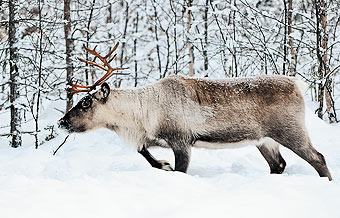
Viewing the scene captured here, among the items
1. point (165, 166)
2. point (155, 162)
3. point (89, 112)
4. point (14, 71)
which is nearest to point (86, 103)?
point (89, 112)

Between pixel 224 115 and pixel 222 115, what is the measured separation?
23 millimetres

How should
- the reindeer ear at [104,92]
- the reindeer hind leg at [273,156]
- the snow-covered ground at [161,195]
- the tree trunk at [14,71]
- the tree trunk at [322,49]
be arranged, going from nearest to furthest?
the snow-covered ground at [161,195], the reindeer ear at [104,92], the reindeer hind leg at [273,156], the tree trunk at [14,71], the tree trunk at [322,49]

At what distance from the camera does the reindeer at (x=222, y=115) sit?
14.3 feet

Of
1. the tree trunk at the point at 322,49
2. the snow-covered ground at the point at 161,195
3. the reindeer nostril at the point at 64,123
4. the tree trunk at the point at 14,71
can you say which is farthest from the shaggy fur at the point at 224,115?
the tree trunk at the point at 14,71

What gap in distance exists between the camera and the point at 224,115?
174 inches

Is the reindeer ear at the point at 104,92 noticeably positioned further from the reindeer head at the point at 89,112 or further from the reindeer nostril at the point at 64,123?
the reindeer nostril at the point at 64,123

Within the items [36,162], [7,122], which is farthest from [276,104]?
[7,122]

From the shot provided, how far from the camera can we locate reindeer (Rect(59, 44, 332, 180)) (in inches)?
171

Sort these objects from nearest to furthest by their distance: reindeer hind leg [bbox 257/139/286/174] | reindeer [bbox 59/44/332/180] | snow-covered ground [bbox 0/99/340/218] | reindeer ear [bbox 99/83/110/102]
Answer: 1. snow-covered ground [bbox 0/99/340/218]
2. reindeer [bbox 59/44/332/180]
3. reindeer ear [bbox 99/83/110/102]
4. reindeer hind leg [bbox 257/139/286/174]

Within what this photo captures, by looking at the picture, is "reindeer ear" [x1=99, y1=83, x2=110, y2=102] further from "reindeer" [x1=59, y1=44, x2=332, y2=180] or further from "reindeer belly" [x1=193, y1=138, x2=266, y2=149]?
"reindeer belly" [x1=193, y1=138, x2=266, y2=149]

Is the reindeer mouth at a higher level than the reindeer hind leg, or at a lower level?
higher

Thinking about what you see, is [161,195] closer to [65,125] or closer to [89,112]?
[89,112]

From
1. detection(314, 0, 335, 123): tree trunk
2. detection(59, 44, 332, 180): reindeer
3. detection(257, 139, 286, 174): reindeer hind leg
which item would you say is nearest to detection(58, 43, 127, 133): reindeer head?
detection(59, 44, 332, 180): reindeer

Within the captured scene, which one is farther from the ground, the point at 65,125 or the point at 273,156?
the point at 65,125
